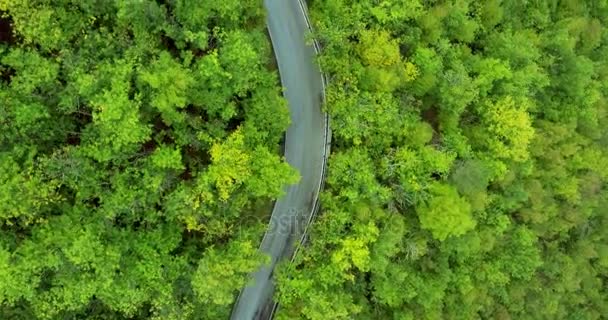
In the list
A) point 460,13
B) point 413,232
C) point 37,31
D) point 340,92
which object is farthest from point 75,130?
point 460,13

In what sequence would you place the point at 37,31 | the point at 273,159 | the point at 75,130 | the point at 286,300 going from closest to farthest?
1. the point at 37,31
2. the point at 75,130
3. the point at 273,159
4. the point at 286,300

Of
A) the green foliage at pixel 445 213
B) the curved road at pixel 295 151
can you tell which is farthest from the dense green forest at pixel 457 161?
the curved road at pixel 295 151

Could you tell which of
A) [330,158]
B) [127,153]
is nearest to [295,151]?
[330,158]

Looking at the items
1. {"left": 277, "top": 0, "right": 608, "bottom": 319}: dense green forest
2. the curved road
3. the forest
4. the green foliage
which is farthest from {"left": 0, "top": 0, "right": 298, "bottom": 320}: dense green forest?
the green foliage

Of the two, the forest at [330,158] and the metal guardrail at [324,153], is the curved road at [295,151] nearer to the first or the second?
the metal guardrail at [324,153]

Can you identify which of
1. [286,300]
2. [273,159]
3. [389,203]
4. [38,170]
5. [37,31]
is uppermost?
[37,31]

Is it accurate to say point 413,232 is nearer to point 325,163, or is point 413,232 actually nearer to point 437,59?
point 325,163

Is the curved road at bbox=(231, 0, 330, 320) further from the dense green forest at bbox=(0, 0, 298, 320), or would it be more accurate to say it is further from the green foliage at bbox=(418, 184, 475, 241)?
the green foliage at bbox=(418, 184, 475, 241)

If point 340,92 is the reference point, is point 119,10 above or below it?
above
